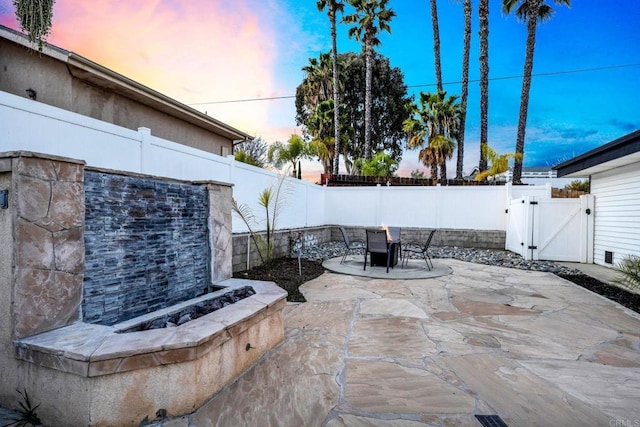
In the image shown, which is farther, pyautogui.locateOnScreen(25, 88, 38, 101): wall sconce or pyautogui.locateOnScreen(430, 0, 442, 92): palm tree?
pyautogui.locateOnScreen(430, 0, 442, 92): palm tree

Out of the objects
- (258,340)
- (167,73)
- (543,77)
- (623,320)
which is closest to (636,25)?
(543,77)

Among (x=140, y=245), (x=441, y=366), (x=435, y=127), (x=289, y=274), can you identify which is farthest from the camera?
(x=435, y=127)

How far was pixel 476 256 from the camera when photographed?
8.98 m

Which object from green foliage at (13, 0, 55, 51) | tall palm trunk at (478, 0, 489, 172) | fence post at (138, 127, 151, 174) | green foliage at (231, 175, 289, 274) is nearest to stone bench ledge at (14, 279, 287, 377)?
fence post at (138, 127, 151, 174)

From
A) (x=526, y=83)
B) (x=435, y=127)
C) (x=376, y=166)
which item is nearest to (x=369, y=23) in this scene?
(x=435, y=127)

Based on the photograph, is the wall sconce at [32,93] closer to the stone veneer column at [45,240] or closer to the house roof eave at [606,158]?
the stone veneer column at [45,240]

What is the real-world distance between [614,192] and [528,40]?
981 cm

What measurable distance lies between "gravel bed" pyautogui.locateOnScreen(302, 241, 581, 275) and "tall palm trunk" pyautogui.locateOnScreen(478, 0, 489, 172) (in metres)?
6.57

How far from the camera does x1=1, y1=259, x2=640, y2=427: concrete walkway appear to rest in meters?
1.98

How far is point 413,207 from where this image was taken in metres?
11.3

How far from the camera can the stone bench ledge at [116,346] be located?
1703 millimetres

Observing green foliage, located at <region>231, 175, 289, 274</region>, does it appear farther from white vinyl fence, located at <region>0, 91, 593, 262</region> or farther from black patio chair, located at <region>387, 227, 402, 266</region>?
black patio chair, located at <region>387, 227, 402, 266</region>

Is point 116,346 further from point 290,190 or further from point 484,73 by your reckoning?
point 484,73

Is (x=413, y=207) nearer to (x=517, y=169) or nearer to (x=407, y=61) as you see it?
(x=517, y=169)
